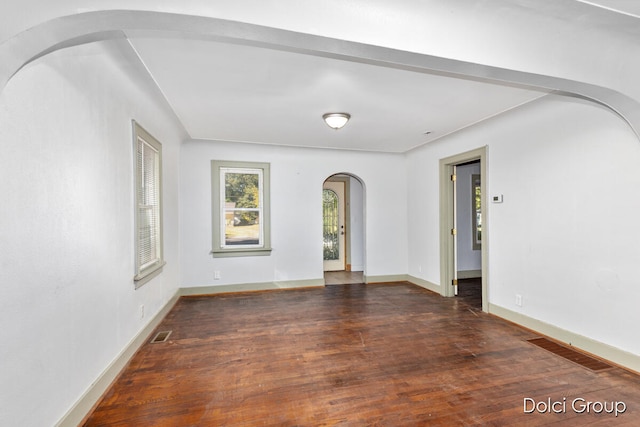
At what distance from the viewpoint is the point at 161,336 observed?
11.6 ft

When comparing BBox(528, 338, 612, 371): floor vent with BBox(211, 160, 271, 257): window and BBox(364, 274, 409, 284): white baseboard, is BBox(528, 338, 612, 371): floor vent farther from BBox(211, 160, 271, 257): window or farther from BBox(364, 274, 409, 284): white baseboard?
BBox(211, 160, 271, 257): window

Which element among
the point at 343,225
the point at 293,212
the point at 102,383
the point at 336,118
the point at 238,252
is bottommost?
the point at 102,383

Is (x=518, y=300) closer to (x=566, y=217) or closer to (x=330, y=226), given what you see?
(x=566, y=217)

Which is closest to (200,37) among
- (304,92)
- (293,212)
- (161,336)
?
(304,92)

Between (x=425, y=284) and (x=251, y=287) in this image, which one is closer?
(x=251, y=287)

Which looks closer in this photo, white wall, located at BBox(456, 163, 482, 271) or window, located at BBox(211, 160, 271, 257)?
window, located at BBox(211, 160, 271, 257)

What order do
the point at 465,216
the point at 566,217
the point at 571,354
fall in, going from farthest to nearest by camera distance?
the point at 465,216 → the point at 566,217 → the point at 571,354

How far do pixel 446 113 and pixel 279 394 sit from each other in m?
3.37

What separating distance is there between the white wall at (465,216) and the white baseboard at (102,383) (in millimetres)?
5617

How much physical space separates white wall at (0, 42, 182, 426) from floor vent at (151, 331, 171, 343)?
48cm

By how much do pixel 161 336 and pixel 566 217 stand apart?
4.48 m

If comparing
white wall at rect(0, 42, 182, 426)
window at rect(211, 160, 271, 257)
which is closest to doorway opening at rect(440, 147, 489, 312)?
window at rect(211, 160, 271, 257)

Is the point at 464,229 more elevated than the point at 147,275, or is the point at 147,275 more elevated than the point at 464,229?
the point at 464,229

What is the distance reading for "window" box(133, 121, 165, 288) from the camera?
10.2 feet
